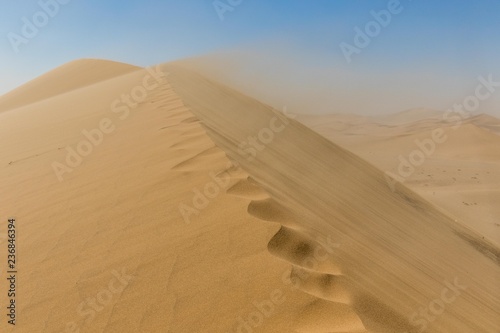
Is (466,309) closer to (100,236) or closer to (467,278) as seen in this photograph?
(467,278)

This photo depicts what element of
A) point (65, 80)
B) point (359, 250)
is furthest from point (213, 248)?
point (65, 80)

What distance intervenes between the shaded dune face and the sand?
15 millimetres

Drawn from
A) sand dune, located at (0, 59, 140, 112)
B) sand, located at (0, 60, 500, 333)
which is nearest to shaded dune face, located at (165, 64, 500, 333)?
sand, located at (0, 60, 500, 333)

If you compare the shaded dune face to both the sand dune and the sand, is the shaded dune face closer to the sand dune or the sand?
the sand

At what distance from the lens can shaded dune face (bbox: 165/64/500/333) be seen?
6.61ft

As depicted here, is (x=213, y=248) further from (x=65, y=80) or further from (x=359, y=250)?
(x=65, y=80)

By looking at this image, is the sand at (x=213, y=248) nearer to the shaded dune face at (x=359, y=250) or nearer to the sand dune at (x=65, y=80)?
the shaded dune face at (x=359, y=250)

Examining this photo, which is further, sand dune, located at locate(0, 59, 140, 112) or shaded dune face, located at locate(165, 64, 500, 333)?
sand dune, located at locate(0, 59, 140, 112)

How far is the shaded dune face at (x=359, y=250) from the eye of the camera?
6.61ft

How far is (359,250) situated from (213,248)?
118cm

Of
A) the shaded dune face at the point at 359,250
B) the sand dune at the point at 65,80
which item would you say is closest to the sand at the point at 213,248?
the shaded dune face at the point at 359,250

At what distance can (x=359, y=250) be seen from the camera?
2.97 meters

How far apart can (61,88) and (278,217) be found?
24.5m

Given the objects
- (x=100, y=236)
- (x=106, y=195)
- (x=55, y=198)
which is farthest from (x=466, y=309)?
(x=55, y=198)
